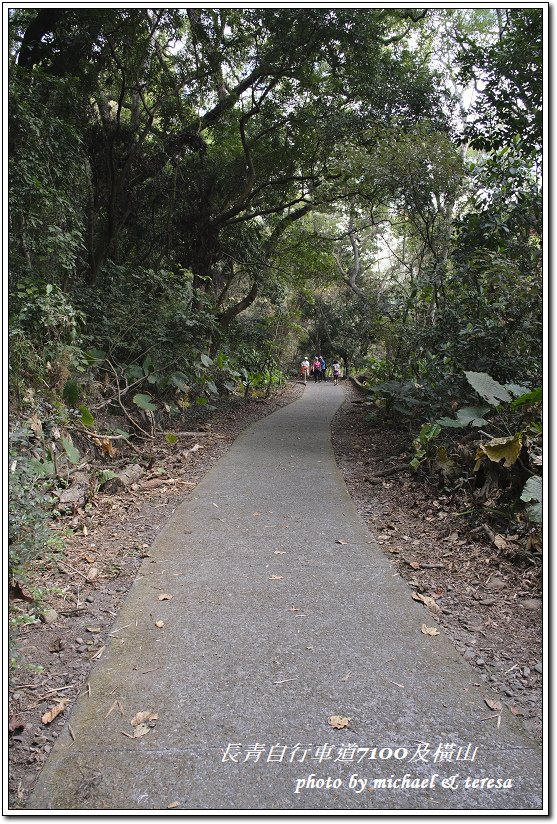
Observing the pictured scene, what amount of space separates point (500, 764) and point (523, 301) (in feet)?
16.2

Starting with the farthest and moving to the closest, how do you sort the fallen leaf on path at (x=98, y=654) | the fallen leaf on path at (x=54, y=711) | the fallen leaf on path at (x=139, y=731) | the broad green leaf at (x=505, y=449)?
the broad green leaf at (x=505, y=449)
the fallen leaf on path at (x=98, y=654)
the fallen leaf on path at (x=54, y=711)
the fallen leaf on path at (x=139, y=731)

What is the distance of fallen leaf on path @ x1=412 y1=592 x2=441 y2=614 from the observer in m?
3.45

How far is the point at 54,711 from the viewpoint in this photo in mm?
2365

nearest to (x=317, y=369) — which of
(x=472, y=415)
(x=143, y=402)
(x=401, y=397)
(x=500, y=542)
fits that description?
(x=401, y=397)

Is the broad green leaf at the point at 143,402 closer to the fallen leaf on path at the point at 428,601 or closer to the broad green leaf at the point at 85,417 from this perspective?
the broad green leaf at the point at 85,417

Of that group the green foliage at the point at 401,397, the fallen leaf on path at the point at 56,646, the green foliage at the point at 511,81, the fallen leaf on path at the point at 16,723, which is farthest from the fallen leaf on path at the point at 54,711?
the green foliage at the point at 511,81

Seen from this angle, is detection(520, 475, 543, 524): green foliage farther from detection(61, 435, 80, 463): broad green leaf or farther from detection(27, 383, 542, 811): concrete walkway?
detection(61, 435, 80, 463): broad green leaf

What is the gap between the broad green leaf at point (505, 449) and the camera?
176 inches

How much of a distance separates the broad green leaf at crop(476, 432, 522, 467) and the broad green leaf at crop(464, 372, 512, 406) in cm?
76

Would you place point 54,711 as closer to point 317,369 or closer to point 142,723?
point 142,723

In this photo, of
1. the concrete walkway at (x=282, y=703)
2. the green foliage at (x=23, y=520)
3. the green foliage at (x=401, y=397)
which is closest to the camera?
the concrete walkway at (x=282, y=703)

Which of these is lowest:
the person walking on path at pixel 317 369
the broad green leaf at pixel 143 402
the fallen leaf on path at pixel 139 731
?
the fallen leaf on path at pixel 139 731

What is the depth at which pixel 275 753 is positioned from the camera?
2.11 meters

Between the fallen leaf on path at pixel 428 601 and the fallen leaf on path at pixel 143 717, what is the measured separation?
195cm
